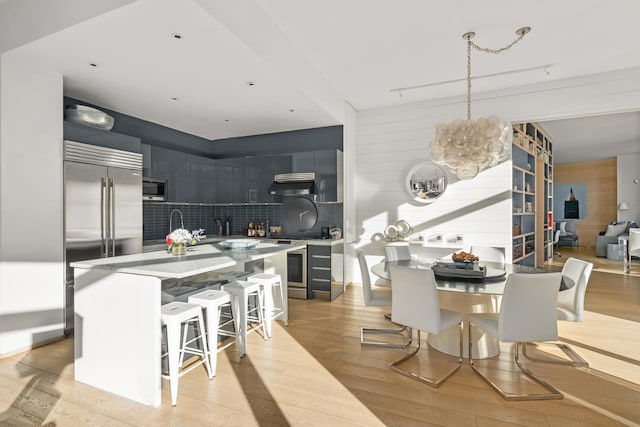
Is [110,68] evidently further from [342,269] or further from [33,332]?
[342,269]

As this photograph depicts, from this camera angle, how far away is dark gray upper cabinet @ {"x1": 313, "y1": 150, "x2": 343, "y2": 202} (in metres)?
5.15

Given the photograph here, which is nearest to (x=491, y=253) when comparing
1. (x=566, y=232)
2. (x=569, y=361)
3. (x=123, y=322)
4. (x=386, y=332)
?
(x=569, y=361)

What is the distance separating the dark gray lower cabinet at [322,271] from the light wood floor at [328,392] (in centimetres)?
149

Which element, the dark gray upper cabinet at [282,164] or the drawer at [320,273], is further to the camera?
the dark gray upper cabinet at [282,164]

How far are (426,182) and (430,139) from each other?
704 mm

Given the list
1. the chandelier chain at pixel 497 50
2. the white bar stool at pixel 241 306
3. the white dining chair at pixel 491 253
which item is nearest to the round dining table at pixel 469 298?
the white dining chair at pixel 491 253

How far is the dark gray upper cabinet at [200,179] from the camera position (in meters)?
5.42

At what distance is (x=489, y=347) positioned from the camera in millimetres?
2971

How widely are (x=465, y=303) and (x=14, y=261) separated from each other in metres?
4.20

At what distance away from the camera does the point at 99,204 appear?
3.70m

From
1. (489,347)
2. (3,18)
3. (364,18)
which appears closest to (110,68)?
(3,18)

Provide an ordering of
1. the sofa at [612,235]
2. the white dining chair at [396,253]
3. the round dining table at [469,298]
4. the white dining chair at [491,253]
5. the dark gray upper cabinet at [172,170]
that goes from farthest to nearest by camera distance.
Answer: the sofa at [612,235] → the dark gray upper cabinet at [172,170] → the white dining chair at [396,253] → the white dining chair at [491,253] → the round dining table at [469,298]

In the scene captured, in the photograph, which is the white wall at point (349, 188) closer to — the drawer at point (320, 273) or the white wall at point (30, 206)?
the drawer at point (320, 273)

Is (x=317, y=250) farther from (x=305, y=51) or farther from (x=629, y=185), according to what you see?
(x=629, y=185)
